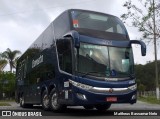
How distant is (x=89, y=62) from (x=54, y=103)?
8.94ft

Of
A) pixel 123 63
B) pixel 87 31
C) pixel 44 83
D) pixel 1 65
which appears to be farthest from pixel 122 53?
pixel 1 65

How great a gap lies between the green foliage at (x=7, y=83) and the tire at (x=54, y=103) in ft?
147

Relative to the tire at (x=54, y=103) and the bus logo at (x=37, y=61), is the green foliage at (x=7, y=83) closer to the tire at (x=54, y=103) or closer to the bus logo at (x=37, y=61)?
the bus logo at (x=37, y=61)

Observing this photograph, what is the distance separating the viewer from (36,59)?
59.9 ft

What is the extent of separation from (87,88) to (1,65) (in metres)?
→ 51.0

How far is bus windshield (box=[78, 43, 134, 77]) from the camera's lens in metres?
13.2

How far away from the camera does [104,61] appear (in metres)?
13.4

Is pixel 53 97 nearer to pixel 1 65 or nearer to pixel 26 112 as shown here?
pixel 26 112

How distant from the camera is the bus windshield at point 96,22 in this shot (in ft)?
46.0

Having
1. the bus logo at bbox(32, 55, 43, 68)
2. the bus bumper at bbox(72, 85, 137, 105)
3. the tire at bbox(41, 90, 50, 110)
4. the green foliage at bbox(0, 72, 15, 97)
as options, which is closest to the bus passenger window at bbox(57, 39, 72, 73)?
the bus bumper at bbox(72, 85, 137, 105)

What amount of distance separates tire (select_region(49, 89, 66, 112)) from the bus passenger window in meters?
1.39

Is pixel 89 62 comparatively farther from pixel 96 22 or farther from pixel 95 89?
pixel 96 22

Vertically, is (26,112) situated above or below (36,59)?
→ below

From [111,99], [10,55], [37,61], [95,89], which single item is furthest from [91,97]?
[10,55]
